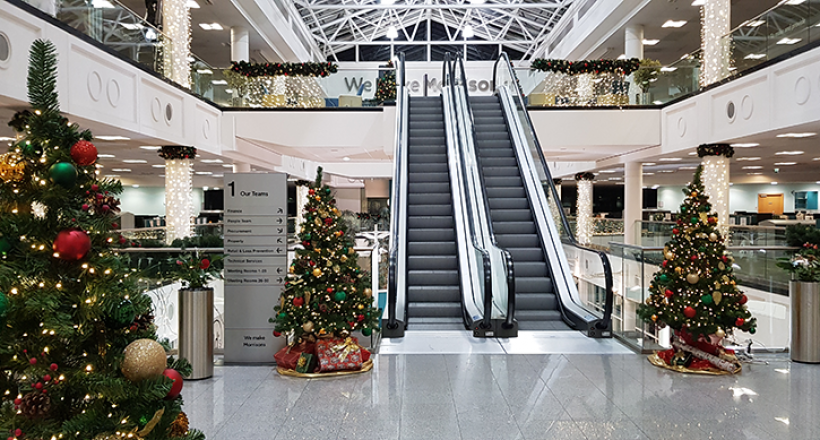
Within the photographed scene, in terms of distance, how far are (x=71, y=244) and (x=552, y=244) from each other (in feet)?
25.1

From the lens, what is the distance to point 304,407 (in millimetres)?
4715

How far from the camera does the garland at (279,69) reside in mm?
15484

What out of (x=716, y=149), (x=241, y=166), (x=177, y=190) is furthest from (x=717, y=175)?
(x=241, y=166)

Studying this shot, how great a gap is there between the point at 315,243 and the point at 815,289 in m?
5.27

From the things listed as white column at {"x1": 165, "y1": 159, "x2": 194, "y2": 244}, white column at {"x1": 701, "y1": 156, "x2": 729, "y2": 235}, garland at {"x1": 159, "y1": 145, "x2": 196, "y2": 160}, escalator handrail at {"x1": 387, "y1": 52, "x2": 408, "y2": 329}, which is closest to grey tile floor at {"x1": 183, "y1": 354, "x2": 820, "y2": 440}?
escalator handrail at {"x1": 387, "y1": 52, "x2": 408, "y2": 329}

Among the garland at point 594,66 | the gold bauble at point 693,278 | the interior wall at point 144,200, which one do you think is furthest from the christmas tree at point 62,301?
the interior wall at point 144,200

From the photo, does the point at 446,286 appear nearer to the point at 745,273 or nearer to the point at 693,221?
the point at 693,221

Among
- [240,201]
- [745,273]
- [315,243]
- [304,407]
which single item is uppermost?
[240,201]

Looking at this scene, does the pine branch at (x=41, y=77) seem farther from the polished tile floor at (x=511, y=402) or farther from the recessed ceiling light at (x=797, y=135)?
the recessed ceiling light at (x=797, y=135)

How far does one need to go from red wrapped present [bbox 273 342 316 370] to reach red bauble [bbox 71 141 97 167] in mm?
3591

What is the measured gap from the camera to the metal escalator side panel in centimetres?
773

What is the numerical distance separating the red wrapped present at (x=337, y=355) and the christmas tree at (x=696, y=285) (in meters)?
3.05

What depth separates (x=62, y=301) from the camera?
2.40 m

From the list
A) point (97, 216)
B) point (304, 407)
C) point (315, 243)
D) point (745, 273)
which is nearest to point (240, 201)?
point (315, 243)
